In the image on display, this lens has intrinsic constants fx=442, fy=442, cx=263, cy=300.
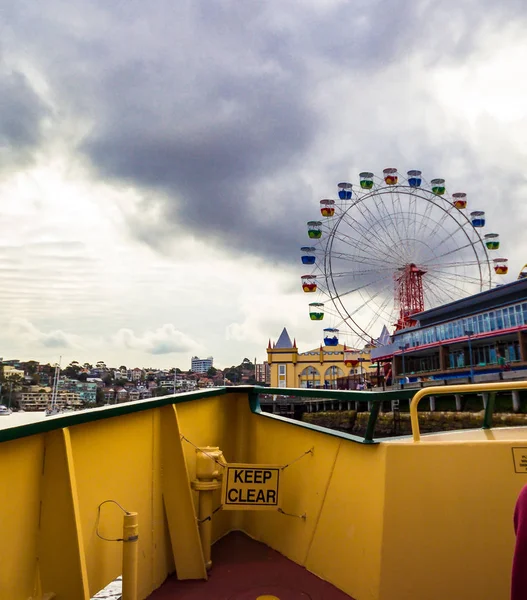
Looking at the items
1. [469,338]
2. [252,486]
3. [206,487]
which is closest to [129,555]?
[206,487]

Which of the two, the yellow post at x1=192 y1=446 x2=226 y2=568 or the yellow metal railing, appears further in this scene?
the yellow post at x1=192 y1=446 x2=226 y2=568

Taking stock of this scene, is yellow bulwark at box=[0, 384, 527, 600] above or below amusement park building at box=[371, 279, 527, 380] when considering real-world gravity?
below

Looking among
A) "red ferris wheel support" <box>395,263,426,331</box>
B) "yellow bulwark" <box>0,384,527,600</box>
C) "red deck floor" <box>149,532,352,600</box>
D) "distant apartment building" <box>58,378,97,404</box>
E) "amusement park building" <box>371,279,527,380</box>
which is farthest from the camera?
"distant apartment building" <box>58,378,97,404</box>

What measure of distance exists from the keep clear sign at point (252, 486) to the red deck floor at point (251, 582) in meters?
0.42

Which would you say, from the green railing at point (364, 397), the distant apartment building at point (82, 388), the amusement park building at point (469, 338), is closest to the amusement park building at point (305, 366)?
the amusement park building at point (469, 338)

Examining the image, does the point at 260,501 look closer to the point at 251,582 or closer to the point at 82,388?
the point at 251,582

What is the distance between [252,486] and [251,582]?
2.21ft

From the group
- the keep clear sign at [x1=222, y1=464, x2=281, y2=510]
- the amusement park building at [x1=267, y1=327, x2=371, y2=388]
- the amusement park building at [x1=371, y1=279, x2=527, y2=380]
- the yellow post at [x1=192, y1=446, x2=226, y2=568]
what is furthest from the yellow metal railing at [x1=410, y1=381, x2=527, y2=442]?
the amusement park building at [x1=267, y1=327, x2=371, y2=388]

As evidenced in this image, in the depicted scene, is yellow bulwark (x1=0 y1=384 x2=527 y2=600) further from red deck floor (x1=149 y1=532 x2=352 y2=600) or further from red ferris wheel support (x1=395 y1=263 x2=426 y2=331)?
red ferris wheel support (x1=395 y1=263 x2=426 y2=331)

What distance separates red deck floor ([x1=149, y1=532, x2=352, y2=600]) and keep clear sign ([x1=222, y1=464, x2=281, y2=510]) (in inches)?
16.3

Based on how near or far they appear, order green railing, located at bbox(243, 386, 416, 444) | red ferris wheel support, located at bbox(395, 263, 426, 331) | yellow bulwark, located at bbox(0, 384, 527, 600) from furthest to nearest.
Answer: red ferris wheel support, located at bbox(395, 263, 426, 331) < green railing, located at bbox(243, 386, 416, 444) < yellow bulwark, located at bbox(0, 384, 527, 600)

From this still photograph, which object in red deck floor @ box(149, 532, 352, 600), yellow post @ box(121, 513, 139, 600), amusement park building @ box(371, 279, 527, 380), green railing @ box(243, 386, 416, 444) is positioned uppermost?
amusement park building @ box(371, 279, 527, 380)

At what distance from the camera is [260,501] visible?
11.8 ft

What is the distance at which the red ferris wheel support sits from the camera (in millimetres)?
37722
